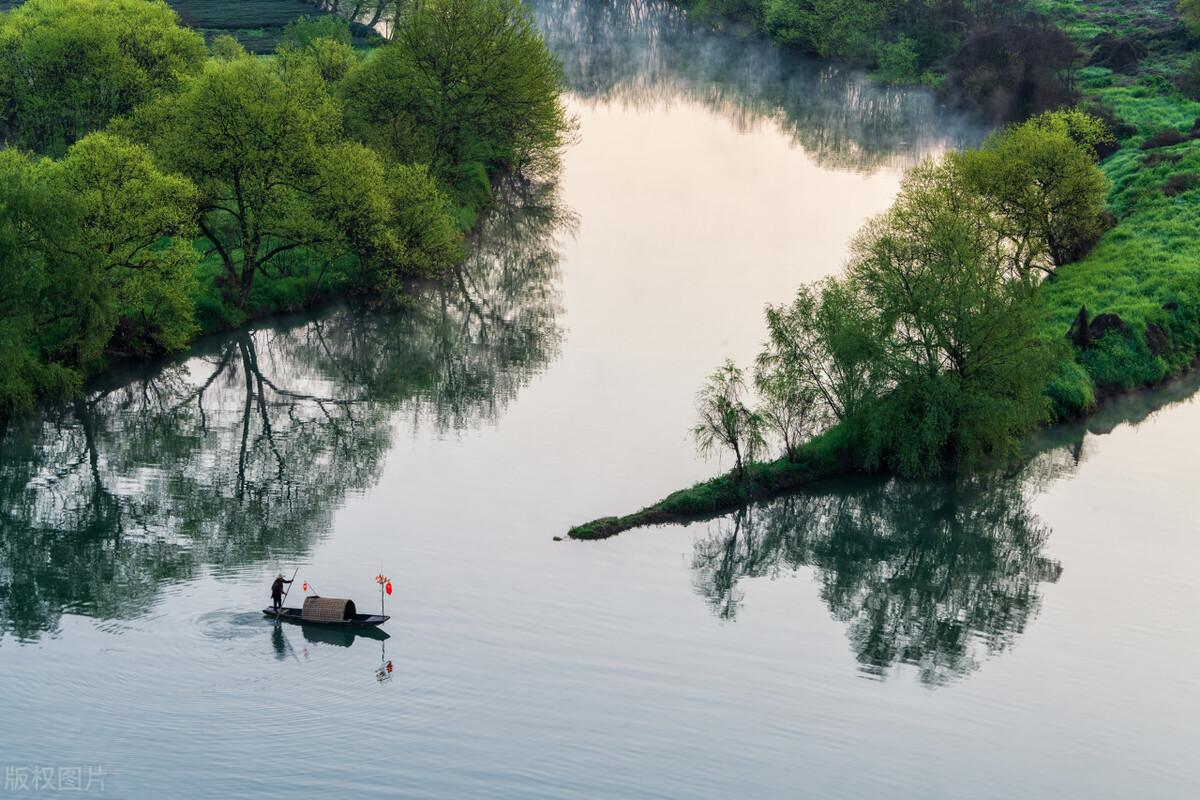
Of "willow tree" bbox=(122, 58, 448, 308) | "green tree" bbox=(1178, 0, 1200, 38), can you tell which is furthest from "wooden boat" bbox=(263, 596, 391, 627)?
"green tree" bbox=(1178, 0, 1200, 38)

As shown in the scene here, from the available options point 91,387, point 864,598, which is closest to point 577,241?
point 91,387

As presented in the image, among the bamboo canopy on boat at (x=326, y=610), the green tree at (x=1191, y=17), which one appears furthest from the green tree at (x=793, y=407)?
the green tree at (x=1191, y=17)

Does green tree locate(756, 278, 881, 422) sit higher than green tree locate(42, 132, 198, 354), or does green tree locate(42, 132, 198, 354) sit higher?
green tree locate(42, 132, 198, 354)

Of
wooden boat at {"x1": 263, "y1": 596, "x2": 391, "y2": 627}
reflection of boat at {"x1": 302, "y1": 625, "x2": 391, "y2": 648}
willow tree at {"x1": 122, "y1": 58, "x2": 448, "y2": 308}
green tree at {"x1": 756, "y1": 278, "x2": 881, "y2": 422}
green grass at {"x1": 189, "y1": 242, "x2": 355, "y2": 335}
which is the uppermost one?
willow tree at {"x1": 122, "y1": 58, "x2": 448, "y2": 308}

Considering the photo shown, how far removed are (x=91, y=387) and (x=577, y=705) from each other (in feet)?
112

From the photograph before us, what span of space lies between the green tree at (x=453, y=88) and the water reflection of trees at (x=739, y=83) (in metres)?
28.9

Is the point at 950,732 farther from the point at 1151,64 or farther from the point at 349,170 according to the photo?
the point at 1151,64

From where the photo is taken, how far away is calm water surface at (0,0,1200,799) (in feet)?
119

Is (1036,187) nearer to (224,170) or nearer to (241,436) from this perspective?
(224,170)

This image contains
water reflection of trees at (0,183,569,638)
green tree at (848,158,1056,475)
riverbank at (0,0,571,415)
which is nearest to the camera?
water reflection of trees at (0,183,569,638)

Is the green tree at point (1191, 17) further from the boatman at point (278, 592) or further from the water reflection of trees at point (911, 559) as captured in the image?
the boatman at point (278, 592)

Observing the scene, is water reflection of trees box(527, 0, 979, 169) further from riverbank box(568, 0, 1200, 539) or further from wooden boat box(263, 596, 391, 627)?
wooden boat box(263, 596, 391, 627)

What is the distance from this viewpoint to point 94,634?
4081 centimetres

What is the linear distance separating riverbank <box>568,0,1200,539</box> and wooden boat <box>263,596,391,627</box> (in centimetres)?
917
